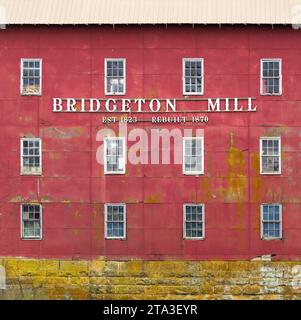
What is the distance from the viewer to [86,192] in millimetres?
52125

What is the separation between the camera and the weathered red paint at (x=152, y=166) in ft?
170

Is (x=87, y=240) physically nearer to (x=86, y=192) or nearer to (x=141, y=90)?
(x=86, y=192)

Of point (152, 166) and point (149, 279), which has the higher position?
point (152, 166)

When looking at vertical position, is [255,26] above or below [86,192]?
above

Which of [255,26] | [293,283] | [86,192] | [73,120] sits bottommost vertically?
[293,283]

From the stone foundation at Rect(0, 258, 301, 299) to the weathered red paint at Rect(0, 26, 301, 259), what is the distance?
18.1 inches

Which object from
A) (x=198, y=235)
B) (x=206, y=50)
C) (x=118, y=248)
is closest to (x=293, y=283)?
(x=198, y=235)

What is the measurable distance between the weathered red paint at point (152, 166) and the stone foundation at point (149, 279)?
0.46 metres

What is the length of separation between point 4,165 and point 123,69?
682cm

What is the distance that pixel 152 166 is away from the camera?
52094 mm

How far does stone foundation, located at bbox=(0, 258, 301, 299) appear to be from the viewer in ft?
169

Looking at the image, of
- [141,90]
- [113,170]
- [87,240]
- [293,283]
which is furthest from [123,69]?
[293,283]

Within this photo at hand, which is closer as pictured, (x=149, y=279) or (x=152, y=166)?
(x=149, y=279)

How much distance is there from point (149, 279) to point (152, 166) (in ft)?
16.4
